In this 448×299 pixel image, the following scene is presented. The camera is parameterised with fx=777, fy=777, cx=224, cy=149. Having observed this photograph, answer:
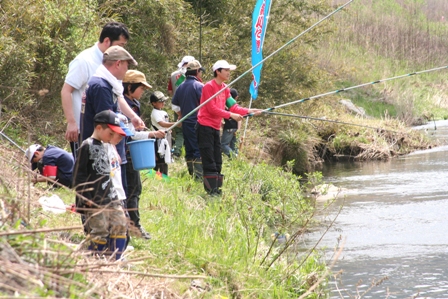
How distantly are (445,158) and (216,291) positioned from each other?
13.7 m

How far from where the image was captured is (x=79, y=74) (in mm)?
5539

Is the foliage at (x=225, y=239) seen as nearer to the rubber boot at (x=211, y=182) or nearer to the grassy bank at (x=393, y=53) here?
the rubber boot at (x=211, y=182)

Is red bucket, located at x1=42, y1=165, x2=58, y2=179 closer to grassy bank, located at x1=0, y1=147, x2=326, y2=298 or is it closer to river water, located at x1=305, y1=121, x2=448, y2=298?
grassy bank, located at x1=0, y1=147, x2=326, y2=298

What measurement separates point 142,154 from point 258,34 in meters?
6.96

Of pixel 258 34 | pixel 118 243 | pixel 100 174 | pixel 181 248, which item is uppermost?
pixel 258 34

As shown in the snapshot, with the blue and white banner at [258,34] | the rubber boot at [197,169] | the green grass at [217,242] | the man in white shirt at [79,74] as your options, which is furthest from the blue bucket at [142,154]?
the blue and white banner at [258,34]

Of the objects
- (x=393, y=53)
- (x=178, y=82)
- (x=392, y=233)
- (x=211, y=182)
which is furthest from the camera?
(x=393, y=53)

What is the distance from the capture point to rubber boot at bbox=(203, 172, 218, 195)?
325 inches

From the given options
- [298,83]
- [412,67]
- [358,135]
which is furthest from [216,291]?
[412,67]

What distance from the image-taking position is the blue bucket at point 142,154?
5665mm

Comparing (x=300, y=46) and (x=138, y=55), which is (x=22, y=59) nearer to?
(x=138, y=55)

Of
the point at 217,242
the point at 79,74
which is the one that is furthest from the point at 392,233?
the point at 79,74

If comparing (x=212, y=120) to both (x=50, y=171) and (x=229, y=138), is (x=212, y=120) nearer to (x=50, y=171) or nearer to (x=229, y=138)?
(x=50, y=171)

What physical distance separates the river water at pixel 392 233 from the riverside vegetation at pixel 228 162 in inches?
21.8
